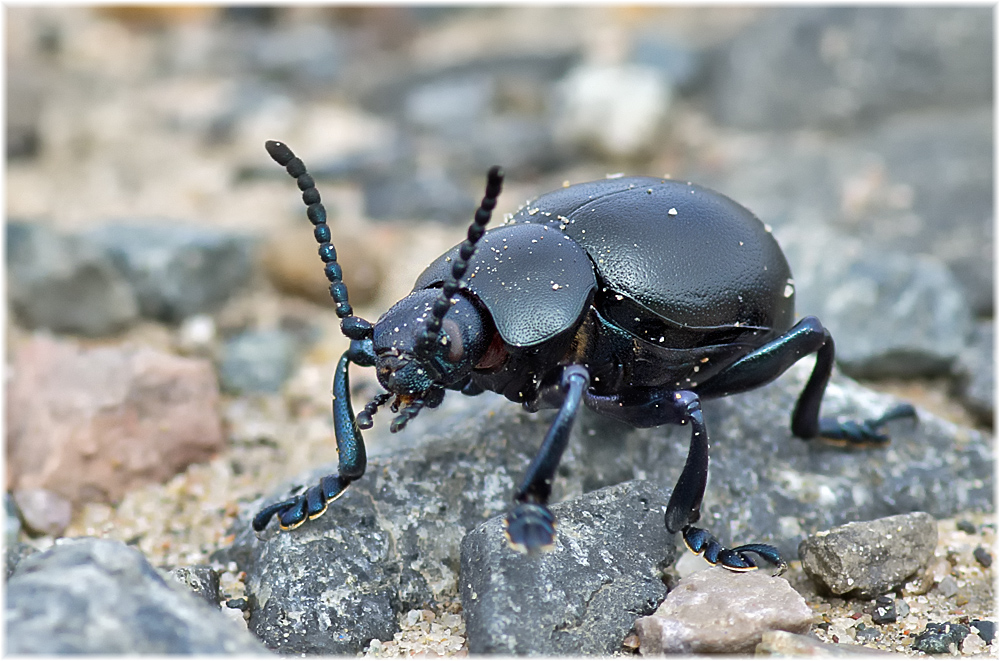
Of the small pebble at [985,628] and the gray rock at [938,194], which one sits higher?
the gray rock at [938,194]

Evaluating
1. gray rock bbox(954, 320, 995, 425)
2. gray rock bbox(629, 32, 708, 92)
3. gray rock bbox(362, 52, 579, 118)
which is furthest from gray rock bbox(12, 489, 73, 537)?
gray rock bbox(629, 32, 708, 92)

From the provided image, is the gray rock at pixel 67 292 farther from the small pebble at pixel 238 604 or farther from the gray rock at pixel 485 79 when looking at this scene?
the gray rock at pixel 485 79

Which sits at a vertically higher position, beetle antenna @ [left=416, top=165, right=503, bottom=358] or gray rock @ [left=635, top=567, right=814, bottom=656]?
Result: beetle antenna @ [left=416, top=165, right=503, bottom=358]

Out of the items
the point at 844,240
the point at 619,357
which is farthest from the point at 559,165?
the point at 619,357

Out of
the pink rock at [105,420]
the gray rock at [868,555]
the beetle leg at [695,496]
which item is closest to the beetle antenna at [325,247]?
the beetle leg at [695,496]

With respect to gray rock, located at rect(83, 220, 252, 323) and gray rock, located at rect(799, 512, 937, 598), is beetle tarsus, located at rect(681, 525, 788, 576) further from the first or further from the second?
gray rock, located at rect(83, 220, 252, 323)

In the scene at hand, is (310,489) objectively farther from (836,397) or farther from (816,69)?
Answer: (816,69)

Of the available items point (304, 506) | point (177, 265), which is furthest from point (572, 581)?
point (177, 265)

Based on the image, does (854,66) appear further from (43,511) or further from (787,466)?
(43,511)
